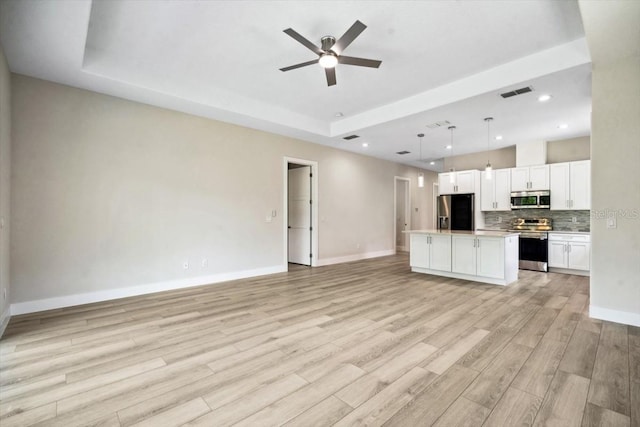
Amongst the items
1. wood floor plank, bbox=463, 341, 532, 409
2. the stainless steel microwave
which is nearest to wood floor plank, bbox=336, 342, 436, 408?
wood floor plank, bbox=463, 341, 532, 409

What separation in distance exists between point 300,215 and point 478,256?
3.90m

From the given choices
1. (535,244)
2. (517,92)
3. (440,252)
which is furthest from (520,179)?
(517,92)

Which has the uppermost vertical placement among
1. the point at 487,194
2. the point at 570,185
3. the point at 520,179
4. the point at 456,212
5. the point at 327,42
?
the point at 327,42

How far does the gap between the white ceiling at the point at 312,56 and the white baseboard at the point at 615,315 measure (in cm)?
280

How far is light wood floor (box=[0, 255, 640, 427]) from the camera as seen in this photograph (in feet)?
6.00

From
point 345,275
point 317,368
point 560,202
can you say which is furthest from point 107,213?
point 560,202

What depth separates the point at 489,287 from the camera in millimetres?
4953

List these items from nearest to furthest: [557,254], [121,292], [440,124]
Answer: [121,292], [440,124], [557,254]

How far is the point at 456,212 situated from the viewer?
25.9ft

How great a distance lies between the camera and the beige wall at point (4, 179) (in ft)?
10.3

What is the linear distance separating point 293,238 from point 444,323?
4742 mm

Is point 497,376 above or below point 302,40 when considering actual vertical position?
below

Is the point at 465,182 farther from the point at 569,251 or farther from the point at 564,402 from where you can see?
the point at 564,402

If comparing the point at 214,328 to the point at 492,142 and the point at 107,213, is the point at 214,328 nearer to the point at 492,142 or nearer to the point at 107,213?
the point at 107,213
